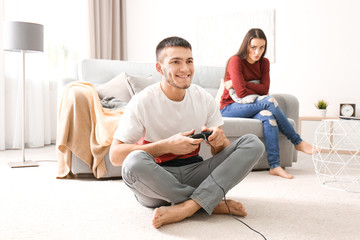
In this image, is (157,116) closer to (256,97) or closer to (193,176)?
(193,176)

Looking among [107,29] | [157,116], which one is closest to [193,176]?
[157,116]

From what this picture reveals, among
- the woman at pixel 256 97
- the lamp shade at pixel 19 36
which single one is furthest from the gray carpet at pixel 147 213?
the lamp shade at pixel 19 36

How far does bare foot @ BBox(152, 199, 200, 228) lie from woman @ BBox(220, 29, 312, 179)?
1.13 meters

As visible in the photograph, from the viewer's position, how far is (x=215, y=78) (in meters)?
3.47

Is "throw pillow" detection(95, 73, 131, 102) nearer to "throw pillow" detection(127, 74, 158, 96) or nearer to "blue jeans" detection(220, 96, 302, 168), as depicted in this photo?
"throw pillow" detection(127, 74, 158, 96)

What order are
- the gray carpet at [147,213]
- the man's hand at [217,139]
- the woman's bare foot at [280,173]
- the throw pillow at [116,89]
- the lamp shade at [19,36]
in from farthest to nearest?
the lamp shade at [19,36], the throw pillow at [116,89], the woman's bare foot at [280,173], the man's hand at [217,139], the gray carpet at [147,213]

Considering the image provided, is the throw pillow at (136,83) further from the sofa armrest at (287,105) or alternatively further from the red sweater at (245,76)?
the sofa armrest at (287,105)

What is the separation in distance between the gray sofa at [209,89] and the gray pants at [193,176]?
0.89m

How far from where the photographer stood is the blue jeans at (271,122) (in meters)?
Answer: 2.56

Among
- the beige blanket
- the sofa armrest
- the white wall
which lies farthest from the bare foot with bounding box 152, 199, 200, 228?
the white wall

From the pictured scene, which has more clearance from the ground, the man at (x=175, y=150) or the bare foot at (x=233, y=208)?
the man at (x=175, y=150)

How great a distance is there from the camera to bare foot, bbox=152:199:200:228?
4.72 ft

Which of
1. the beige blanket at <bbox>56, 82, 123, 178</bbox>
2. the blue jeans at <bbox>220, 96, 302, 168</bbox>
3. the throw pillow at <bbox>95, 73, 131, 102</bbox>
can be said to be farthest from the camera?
the throw pillow at <bbox>95, 73, 131, 102</bbox>

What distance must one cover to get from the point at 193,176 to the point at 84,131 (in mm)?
1041
